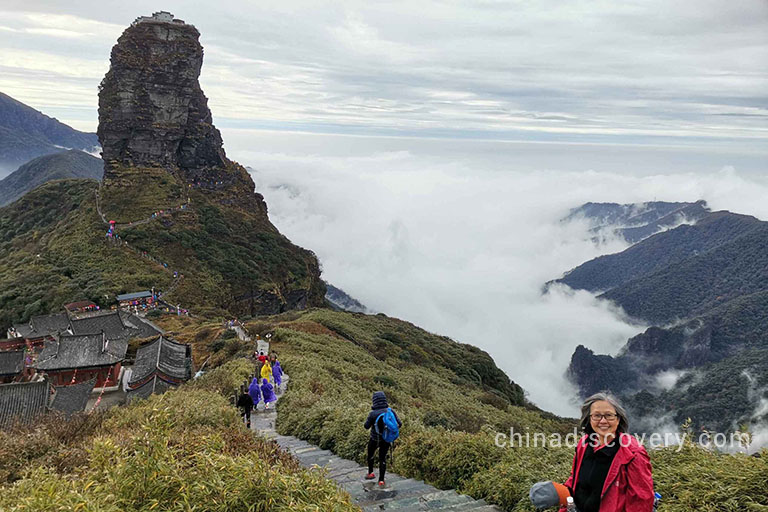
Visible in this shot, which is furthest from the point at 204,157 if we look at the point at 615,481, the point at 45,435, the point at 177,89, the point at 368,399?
the point at 615,481

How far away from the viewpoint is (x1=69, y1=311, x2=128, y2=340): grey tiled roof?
3988 centimetres

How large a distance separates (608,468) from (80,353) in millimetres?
38421

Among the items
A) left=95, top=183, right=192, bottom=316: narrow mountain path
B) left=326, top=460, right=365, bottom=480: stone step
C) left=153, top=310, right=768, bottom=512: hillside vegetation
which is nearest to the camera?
left=153, top=310, right=768, bottom=512: hillside vegetation

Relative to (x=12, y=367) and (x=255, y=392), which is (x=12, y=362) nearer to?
(x=12, y=367)

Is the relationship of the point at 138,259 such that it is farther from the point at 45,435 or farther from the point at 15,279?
the point at 45,435

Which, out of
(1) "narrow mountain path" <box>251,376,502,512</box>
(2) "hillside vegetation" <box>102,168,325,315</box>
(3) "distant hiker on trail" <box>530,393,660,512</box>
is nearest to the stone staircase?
(1) "narrow mountain path" <box>251,376,502,512</box>

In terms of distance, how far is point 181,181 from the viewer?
79.9 meters

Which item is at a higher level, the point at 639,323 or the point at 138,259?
the point at 138,259

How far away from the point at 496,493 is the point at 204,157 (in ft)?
281

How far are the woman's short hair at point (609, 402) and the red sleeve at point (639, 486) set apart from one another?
25cm

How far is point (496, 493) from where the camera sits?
6.88 m

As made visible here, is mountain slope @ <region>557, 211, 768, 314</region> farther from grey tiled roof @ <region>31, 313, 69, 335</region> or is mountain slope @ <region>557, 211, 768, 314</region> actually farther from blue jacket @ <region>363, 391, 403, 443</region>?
blue jacket @ <region>363, 391, 403, 443</region>

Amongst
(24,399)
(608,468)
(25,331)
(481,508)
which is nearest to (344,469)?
(481,508)

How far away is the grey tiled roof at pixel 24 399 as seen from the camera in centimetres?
2570
